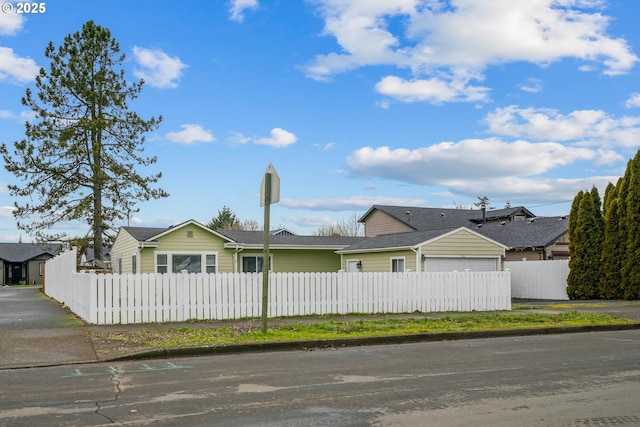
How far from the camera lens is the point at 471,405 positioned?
272 inches

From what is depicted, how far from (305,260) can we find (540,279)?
11485 millimetres

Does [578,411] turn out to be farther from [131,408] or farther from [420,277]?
[420,277]

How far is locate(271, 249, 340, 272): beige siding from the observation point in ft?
105

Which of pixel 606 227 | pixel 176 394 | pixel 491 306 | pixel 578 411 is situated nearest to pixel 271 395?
pixel 176 394

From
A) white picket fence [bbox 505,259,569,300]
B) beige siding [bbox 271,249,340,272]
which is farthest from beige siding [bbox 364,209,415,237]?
white picket fence [bbox 505,259,569,300]

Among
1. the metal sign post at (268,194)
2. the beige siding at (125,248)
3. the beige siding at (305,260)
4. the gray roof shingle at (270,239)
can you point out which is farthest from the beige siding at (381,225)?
the metal sign post at (268,194)

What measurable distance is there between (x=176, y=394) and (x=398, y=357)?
4.31m

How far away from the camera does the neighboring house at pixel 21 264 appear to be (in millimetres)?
73938

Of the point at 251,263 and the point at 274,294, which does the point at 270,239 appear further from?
the point at 274,294

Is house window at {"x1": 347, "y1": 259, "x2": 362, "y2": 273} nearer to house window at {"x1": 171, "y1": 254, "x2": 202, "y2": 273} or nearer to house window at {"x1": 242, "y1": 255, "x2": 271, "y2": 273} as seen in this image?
house window at {"x1": 242, "y1": 255, "x2": 271, "y2": 273}

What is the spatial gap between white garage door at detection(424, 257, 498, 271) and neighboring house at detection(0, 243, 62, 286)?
6065 cm

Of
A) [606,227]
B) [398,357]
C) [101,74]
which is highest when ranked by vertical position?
[101,74]

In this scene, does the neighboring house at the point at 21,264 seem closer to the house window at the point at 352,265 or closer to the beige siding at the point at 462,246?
the house window at the point at 352,265

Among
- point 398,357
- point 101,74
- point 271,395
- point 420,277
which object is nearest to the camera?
point 271,395
